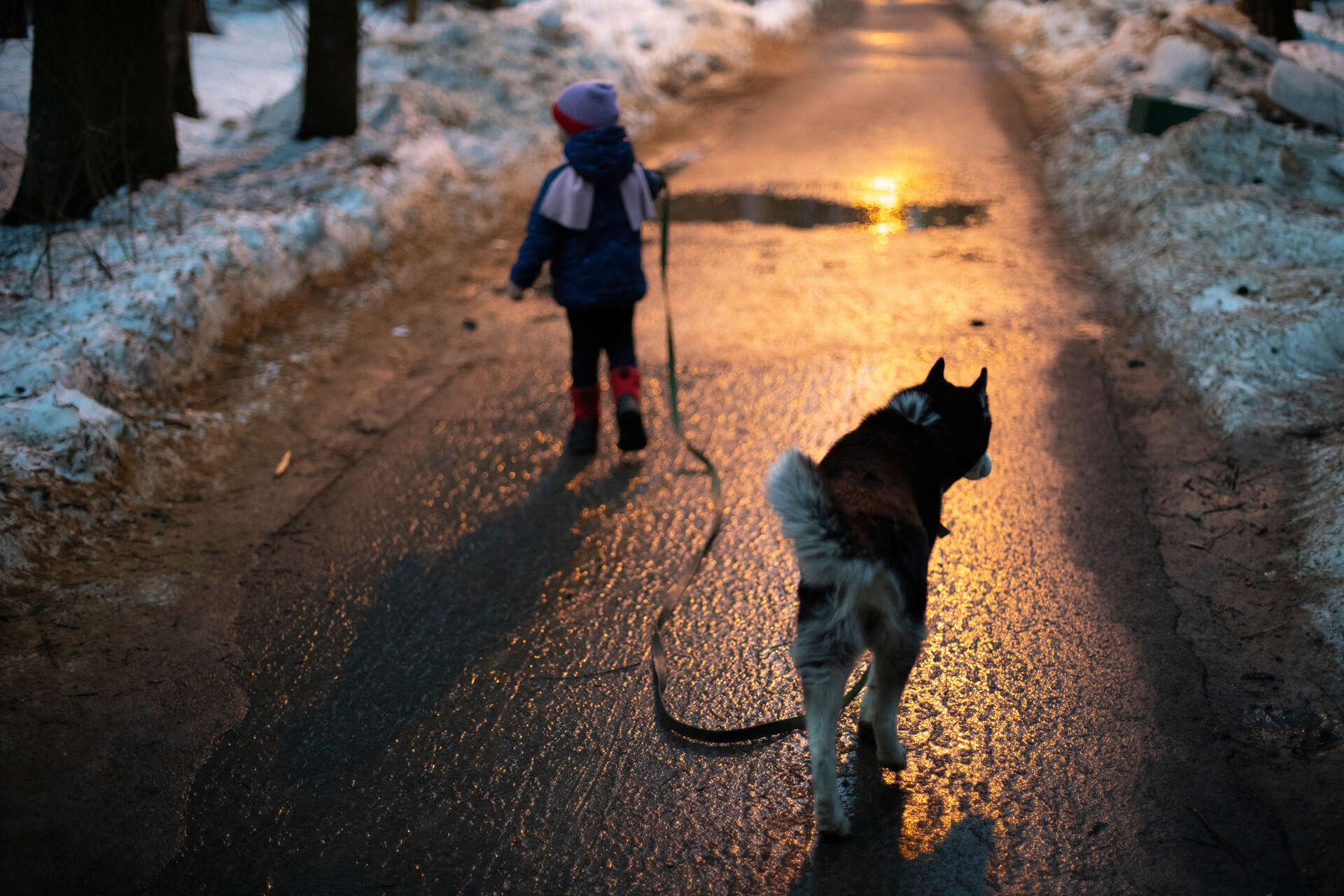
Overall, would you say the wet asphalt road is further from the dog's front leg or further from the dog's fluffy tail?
the dog's fluffy tail

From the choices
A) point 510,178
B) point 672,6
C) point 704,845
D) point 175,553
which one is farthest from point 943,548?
point 672,6

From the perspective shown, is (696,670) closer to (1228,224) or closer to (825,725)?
(825,725)

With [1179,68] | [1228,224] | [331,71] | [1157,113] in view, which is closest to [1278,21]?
[1179,68]

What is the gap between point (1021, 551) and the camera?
13.5 ft

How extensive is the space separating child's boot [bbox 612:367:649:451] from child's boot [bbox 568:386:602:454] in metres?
0.15

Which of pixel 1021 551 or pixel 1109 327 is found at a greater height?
pixel 1109 327

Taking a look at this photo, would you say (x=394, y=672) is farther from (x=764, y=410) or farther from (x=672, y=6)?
(x=672, y=6)

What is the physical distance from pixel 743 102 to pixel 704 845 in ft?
43.4

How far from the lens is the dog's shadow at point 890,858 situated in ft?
8.55

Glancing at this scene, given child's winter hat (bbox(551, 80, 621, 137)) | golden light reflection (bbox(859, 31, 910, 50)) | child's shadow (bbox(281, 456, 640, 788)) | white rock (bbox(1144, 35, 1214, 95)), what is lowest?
child's shadow (bbox(281, 456, 640, 788))

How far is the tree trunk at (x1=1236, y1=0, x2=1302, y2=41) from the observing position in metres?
12.7

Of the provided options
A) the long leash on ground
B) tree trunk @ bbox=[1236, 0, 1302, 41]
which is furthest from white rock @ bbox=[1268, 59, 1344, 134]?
the long leash on ground

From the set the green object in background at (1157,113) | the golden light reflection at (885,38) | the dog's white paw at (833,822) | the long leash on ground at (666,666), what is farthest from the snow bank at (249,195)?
the green object in background at (1157,113)

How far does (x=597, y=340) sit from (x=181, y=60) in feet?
27.3
